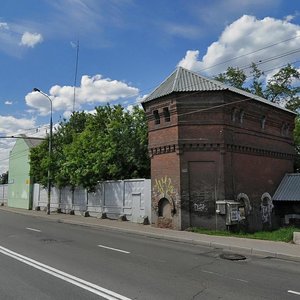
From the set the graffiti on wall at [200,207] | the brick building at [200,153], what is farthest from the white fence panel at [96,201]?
the graffiti on wall at [200,207]

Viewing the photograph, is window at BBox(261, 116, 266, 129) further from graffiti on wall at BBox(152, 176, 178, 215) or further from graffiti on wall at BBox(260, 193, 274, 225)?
graffiti on wall at BBox(152, 176, 178, 215)

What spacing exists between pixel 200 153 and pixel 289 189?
8247 mm

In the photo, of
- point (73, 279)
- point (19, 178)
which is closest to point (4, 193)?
point (19, 178)

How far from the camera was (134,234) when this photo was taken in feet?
63.3

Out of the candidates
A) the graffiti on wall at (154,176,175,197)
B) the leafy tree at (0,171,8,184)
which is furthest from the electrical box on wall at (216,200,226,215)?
the leafy tree at (0,171,8,184)

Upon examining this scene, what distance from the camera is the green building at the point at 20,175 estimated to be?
Answer: 140ft

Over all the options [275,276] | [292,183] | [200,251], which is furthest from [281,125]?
[275,276]

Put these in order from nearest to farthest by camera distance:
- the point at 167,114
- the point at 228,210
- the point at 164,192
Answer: the point at 228,210 < the point at 164,192 < the point at 167,114

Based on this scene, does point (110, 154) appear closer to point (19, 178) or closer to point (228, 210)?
point (228, 210)

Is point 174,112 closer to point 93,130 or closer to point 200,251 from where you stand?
point 200,251

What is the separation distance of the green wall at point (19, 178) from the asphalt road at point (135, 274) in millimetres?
30283

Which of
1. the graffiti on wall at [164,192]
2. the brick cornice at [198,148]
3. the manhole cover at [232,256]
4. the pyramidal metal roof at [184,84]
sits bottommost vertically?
the manhole cover at [232,256]

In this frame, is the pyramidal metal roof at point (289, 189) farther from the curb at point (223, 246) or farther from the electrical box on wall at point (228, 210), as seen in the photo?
the curb at point (223, 246)

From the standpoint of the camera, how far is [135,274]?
8984mm
